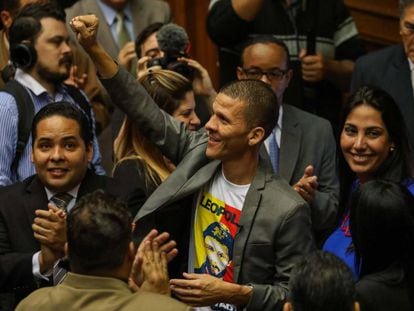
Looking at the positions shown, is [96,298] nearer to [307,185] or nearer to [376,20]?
[307,185]

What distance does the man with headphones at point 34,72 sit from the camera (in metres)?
4.80

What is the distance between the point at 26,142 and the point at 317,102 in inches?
67.6

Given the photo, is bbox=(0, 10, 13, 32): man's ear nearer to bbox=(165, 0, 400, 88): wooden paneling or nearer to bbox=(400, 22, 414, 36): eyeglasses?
bbox=(165, 0, 400, 88): wooden paneling

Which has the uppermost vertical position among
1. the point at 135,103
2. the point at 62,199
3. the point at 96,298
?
the point at 135,103

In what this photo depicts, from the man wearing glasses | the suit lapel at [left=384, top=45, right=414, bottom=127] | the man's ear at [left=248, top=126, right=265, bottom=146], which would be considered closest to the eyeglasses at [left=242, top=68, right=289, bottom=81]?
the man wearing glasses

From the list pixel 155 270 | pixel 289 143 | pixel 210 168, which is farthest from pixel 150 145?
pixel 155 270

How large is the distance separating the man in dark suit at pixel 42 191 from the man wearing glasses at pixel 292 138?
2.93ft

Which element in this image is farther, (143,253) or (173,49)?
(173,49)

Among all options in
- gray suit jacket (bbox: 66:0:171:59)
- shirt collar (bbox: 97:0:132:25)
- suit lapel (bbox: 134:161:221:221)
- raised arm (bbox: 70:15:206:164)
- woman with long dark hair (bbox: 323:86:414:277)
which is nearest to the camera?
suit lapel (bbox: 134:161:221:221)

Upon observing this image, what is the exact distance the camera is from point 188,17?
705 cm

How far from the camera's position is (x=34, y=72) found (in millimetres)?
5105

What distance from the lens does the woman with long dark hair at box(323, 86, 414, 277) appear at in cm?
448

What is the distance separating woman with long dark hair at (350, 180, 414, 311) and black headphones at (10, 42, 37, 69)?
6.47 ft

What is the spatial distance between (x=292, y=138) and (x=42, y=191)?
3.93ft
